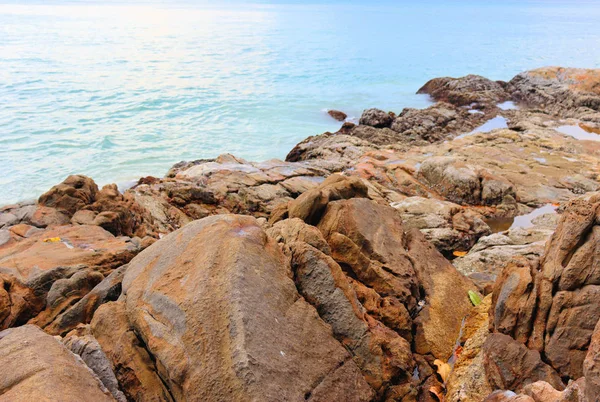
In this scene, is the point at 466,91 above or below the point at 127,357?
below

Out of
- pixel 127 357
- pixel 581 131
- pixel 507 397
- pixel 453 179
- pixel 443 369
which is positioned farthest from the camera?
pixel 581 131

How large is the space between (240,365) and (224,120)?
25793 millimetres

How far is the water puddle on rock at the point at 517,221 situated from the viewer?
1311 centimetres

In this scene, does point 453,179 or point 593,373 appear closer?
point 593,373

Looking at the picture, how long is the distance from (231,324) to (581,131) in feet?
75.6

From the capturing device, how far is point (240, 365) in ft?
13.9

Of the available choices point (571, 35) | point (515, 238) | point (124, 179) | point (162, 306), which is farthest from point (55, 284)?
point (571, 35)

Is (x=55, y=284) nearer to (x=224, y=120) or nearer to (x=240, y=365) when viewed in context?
(x=240, y=365)

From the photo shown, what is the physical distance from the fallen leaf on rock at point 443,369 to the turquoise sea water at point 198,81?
16074 millimetres

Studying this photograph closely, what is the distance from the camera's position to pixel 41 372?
13.4ft

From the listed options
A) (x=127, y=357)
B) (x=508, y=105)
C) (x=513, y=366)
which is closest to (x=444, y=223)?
(x=513, y=366)

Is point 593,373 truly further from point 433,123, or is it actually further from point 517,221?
point 433,123

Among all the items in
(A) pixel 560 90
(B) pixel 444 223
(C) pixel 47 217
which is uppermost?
(A) pixel 560 90

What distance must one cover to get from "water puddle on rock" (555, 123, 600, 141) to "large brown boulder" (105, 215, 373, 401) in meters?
20.4
